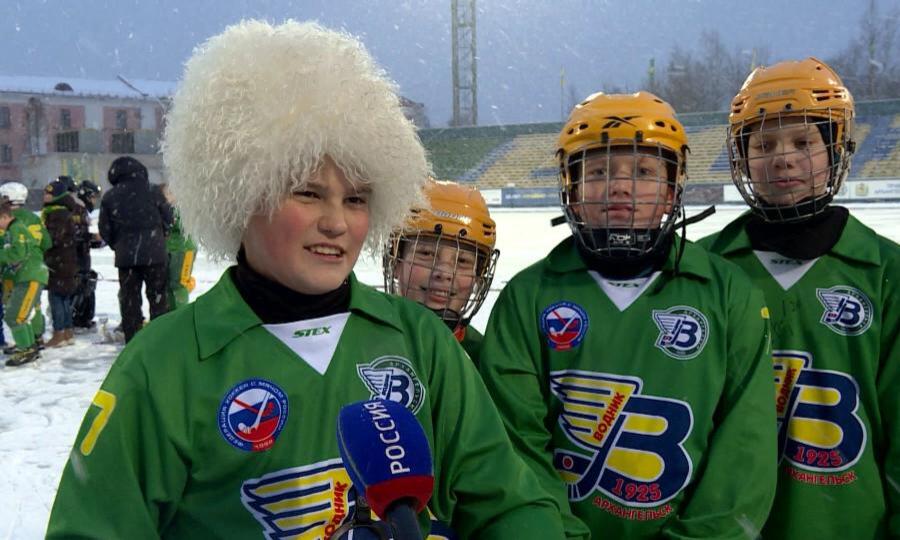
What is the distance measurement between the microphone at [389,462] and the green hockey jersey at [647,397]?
3.68 feet

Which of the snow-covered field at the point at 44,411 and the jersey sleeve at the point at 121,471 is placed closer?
the jersey sleeve at the point at 121,471

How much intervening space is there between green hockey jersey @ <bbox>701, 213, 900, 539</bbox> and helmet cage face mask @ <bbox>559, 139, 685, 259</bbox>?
1.50 feet

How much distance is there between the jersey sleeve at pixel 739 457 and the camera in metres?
1.88

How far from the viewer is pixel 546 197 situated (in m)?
31.8

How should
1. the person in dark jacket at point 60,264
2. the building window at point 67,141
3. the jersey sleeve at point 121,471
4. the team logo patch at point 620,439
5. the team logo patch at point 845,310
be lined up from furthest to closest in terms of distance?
the building window at point 67,141 < the person in dark jacket at point 60,264 < the team logo patch at point 845,310 < the team logo patch at point 620,439 < the jersey sleeve at point 121,471

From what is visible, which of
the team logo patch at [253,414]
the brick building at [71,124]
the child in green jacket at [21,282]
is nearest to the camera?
the team logo patch at [253,414]

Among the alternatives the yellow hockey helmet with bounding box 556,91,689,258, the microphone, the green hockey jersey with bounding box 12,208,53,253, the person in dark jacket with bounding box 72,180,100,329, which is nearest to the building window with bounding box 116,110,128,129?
the person in dark jacket with bounding box 72,180,100,329

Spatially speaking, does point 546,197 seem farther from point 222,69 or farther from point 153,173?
point 222,69

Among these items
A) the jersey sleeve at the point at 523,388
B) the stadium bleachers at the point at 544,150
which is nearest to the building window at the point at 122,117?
the stadium bleachers at the point at 544,150

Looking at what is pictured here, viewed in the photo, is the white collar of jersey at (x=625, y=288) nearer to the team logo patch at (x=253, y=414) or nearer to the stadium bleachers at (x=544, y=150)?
the team logo patch at (x=253, y=414)

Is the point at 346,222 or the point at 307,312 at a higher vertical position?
the point at 346,222

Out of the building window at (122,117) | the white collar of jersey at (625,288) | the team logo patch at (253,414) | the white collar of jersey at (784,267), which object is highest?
the building window at (122,117)

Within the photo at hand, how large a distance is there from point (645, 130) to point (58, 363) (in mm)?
6811

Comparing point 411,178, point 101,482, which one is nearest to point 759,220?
point 411,178
